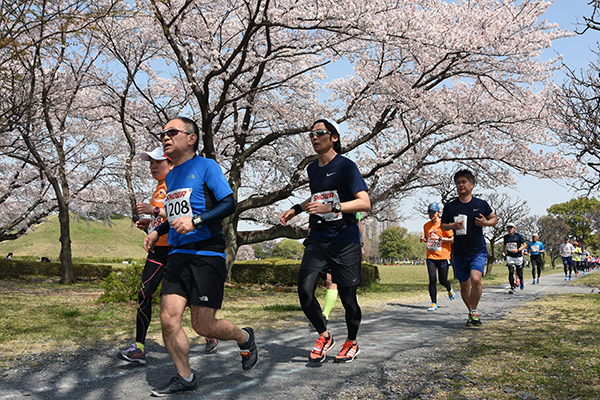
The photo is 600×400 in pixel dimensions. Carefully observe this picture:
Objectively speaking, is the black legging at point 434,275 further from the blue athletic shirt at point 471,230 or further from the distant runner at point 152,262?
the distant runner at point 152,262

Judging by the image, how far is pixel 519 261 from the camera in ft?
44.7

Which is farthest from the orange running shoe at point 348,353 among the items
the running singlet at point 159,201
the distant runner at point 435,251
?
the distant runner at point 435,251

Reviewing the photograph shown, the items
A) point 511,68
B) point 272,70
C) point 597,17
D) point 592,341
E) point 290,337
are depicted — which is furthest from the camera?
point 272,70

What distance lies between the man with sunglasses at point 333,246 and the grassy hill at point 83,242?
64.8 meters

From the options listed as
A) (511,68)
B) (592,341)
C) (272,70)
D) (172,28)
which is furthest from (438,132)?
(592,341)

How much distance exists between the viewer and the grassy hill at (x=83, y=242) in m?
68.9

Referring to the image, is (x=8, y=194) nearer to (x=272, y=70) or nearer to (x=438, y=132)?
(x=272, y=70)

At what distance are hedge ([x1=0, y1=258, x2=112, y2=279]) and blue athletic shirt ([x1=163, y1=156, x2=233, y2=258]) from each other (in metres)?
20.6

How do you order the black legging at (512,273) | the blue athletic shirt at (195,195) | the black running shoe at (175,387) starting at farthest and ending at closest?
the black legging at (512,273), the blue athletic shirt at (195,195), the black running shoe at (175,387)

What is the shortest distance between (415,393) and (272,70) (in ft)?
45.1

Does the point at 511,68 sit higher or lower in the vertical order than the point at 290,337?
higher

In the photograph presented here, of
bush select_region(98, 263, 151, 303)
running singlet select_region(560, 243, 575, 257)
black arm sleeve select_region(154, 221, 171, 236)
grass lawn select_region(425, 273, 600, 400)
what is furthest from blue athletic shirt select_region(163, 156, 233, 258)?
running singlet select_region(560, 243, 575, 257)

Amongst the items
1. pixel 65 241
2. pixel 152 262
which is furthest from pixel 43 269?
pixel 152 262

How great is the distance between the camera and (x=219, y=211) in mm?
3279
